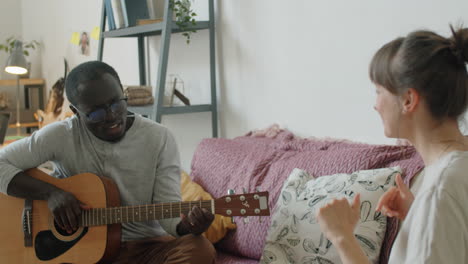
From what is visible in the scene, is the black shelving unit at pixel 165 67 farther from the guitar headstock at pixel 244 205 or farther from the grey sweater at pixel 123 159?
the guitar headstock at pixel 244 205

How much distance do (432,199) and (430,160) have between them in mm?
130

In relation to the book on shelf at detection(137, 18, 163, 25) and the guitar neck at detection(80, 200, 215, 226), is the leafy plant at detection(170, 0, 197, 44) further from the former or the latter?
the guitar neck at detection(80, 200, 215, 226)

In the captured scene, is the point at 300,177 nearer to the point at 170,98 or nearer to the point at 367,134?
the point at 367,134

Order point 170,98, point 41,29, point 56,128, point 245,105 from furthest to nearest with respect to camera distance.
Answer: point 41,29 < point 170,98 < point 245,105 < point 56,128

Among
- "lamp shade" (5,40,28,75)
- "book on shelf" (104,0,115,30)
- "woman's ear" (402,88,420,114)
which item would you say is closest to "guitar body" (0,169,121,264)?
"woman's ear" (402,88,420,114)

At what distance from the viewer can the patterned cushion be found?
5.00ft

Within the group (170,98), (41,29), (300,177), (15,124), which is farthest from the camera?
(41,29)

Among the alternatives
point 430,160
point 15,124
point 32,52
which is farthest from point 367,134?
point 32,52

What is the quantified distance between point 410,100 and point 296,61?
1.25 meters

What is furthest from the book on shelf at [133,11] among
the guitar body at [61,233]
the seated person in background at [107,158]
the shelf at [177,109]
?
the guitar body at [61,233]

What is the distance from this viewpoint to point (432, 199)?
3.11 ft

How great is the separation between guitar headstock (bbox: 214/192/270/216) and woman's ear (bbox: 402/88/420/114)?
0.63 m

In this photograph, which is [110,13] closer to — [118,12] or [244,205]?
[118,12]

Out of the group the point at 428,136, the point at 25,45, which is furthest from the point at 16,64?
the point at 428,136
